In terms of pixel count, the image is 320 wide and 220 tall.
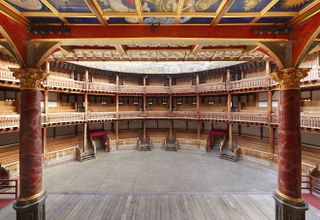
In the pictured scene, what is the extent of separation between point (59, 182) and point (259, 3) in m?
14.1

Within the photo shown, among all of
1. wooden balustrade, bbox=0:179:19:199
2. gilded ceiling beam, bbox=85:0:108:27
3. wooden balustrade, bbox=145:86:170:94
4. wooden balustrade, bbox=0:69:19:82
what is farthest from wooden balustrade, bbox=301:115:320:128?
wooden balustrade, bbox=0:69:19:82

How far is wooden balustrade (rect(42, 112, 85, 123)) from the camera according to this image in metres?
13.9

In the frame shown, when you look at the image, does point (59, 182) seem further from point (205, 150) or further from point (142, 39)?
point (205, 150)

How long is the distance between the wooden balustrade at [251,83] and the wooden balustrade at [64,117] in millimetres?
15980

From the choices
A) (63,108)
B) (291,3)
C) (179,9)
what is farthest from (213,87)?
(63,108)

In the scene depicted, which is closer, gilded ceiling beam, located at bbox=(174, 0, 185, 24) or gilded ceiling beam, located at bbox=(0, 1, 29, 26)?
gilded ceiling beam, located at bbox=(174, 0, 185, 24)

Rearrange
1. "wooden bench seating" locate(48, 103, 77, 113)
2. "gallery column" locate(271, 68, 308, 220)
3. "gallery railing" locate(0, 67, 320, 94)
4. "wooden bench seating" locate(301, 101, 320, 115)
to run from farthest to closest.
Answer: "wooden bench seating" locate(48, 103, 77, 113)
"wooden bench seating" locate(301, 101, 320, 115)
"gallery railing" locate(0, 67, 320, 94)
"gallery column" locate(271, 68, 308, 220)

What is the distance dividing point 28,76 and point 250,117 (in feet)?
53.6

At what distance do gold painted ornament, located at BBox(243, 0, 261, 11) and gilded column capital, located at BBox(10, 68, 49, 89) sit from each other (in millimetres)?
6773

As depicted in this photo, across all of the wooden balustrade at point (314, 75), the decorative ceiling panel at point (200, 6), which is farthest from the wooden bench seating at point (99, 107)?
the wooden balustrade at point (314, 75)

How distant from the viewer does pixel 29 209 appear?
208 inches

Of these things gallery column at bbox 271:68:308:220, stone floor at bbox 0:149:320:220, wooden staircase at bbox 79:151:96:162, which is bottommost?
stone floor at bbox 0:149:320:220

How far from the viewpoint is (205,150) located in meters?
19.2

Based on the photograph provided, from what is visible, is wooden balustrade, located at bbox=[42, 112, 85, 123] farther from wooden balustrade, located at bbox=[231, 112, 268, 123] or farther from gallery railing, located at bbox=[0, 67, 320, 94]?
wooden balustrade, located at bbox=[231, 112, 268, 123]
